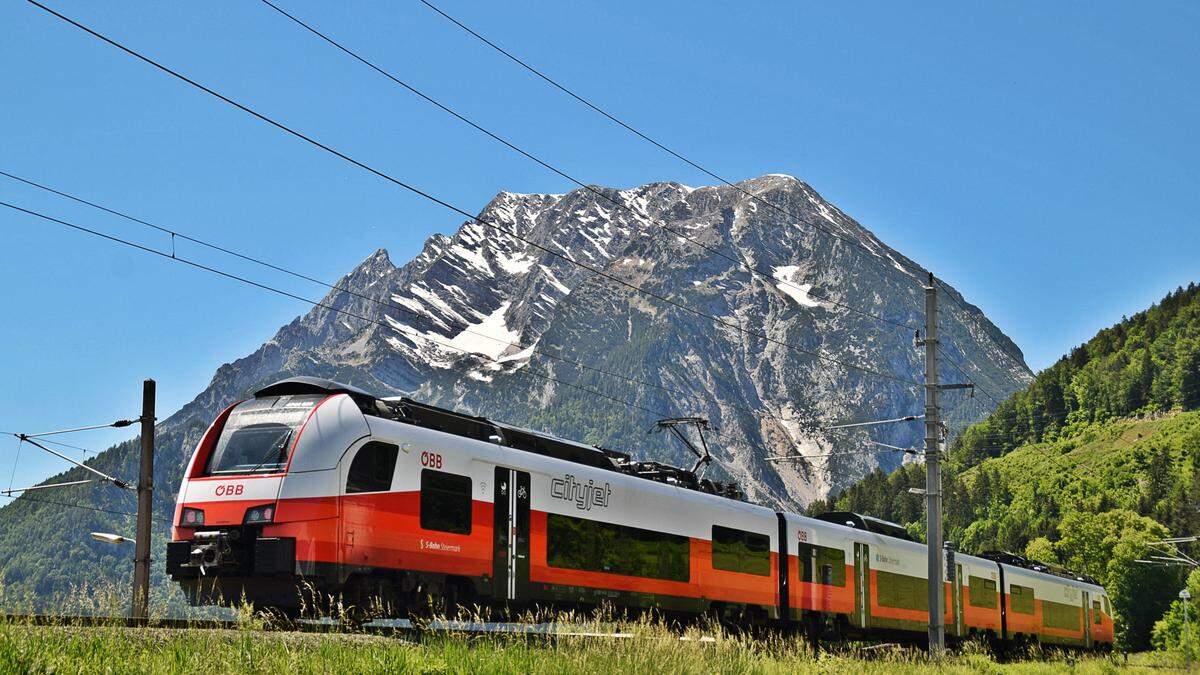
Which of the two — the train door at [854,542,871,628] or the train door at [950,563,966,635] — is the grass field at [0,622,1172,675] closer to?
the train door at [854,542,871,628]

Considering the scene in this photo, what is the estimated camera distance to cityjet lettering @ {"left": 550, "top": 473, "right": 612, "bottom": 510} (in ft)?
77.7

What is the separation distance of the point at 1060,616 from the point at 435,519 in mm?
41323

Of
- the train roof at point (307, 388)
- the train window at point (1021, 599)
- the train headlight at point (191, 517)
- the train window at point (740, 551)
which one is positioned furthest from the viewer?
the train window at point (1021, 599)

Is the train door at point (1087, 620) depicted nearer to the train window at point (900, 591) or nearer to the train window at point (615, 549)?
the train window at point (900, 591)

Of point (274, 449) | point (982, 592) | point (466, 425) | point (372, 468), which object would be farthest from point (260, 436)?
point (982, 592)

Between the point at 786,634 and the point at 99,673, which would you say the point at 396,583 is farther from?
the point at 786,634

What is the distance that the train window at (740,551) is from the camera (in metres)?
29.5

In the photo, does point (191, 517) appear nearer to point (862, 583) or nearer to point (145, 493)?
point (145, 493)

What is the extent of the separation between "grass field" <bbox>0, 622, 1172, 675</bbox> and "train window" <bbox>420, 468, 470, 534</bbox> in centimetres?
369

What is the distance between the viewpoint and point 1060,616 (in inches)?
2116

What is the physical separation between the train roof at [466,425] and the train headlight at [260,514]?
7.08ft

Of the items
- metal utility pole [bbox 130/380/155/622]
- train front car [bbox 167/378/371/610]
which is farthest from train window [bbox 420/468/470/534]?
metal utility pole [bbox 130/380/155/622]

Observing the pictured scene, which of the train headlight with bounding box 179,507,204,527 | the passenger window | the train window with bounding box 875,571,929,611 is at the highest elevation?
the train headlight with bounding box 179,507,204,527

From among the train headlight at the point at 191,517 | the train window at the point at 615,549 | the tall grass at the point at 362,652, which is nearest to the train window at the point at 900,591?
the train window at the point at 615,549
